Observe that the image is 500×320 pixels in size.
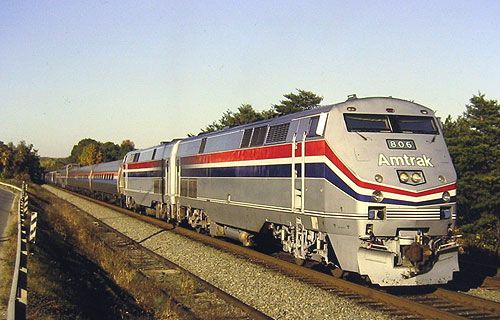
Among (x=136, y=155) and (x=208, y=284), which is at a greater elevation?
(x=136, y=155)

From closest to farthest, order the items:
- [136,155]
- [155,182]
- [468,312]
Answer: [468,312] → [155,182] → [136,155]

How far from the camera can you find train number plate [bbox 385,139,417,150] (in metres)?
12.2

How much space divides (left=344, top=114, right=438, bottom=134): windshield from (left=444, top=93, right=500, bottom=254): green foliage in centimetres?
1837

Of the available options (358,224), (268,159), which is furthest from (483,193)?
(358,224)

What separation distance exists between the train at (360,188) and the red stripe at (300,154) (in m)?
0.02

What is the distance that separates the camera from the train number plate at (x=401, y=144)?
12.2 m

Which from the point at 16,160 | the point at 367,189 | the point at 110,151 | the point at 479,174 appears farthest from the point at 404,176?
the point at 110,151

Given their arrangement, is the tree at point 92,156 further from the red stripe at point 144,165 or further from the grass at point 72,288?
the grass at point 72,288

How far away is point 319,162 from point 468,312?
4397 mm

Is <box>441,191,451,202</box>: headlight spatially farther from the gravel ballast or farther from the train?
the gravel ballast

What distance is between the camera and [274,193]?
49.5ft

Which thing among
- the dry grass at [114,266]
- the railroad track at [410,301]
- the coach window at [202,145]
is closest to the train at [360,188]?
the railroad track at [410,301]

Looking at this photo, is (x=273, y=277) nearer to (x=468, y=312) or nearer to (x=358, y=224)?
(x=358, y=224)

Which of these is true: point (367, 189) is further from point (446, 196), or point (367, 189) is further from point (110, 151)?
point (110, 151)
